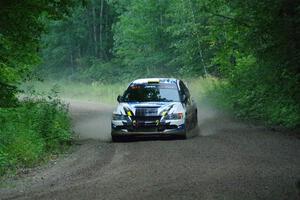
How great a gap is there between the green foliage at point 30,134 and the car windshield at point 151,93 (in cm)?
227

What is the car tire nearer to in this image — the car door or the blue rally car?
the blue rally car

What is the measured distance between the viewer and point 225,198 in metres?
8.98

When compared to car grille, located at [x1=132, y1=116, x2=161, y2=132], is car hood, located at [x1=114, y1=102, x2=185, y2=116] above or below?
above

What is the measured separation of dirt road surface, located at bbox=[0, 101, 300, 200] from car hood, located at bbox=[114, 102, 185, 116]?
1045mm

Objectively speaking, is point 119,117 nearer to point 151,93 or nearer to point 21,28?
point 151,93

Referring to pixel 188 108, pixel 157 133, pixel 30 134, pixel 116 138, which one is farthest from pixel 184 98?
pixel 30 134

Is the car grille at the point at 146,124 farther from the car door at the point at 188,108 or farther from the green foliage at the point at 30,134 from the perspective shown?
the green foliage at the point at 30,134

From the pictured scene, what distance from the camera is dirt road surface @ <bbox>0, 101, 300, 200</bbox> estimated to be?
31.8 ft

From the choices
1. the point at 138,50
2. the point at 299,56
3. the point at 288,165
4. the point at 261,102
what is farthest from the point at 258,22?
the point at 138,50

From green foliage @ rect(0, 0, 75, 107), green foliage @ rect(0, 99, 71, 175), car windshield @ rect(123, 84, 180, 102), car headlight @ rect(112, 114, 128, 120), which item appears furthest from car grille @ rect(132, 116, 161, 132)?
green foliage @ rect(0, 0, 75, 107)

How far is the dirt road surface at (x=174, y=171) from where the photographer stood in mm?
9680

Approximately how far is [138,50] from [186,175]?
40498mm

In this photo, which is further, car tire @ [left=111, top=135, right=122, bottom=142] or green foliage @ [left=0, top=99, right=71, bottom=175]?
car tire @ [left=111, top=135, right=122, bottom=142]

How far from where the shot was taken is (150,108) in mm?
17750
